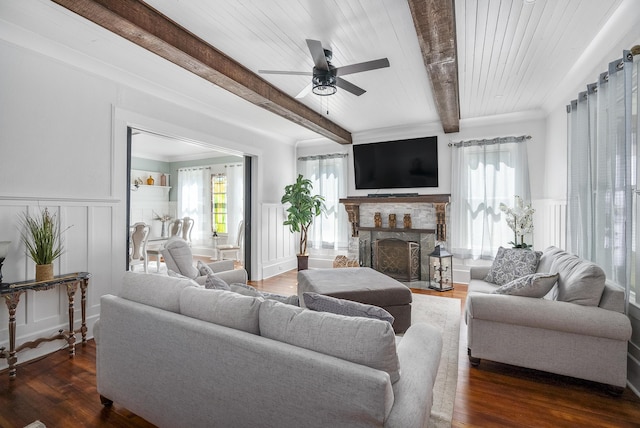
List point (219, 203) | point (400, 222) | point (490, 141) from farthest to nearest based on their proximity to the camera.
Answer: point (219, 203), point (400, 222), point (490, 141)

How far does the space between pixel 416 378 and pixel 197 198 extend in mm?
8151

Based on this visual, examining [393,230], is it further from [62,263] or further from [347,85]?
[62,263]

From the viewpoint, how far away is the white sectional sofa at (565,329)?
81.4 inches

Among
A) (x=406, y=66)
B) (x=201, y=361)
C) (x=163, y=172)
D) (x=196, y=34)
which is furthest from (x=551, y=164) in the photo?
(x=163, y=172)

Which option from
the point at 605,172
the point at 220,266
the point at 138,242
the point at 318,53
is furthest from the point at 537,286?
the point at 138,242

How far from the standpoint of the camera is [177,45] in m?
2.41

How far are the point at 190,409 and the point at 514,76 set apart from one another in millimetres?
4262

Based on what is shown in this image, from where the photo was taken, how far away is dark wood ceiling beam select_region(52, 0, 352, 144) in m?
1.97

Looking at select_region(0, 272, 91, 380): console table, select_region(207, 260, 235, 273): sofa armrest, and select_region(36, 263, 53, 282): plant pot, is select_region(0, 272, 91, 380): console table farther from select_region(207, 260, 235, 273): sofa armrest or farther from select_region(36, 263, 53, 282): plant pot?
select_region(207, 260, 235, 273): sofa armrest

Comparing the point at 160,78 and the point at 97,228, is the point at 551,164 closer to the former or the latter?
the point at 160,78

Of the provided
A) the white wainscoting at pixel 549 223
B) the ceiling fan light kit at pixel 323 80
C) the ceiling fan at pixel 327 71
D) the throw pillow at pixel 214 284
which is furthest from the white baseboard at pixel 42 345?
the white wainscoting at pixel 549 223

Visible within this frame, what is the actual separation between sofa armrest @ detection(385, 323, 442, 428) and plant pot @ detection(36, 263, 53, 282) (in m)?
2.92

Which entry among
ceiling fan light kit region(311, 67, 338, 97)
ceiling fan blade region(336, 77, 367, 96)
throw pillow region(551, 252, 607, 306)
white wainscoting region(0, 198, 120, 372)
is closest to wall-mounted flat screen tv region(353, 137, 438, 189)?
ceiling fan blade region(336, 77, 367, 96)

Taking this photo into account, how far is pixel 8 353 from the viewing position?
95.0 inches
